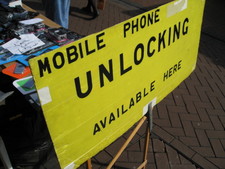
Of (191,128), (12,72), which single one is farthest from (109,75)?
(191,128)

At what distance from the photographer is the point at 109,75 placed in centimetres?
110

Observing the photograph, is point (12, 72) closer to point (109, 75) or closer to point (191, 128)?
point (109, 75)

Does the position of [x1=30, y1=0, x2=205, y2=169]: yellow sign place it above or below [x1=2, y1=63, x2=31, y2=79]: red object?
above

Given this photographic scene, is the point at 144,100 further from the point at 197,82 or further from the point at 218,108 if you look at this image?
the point at 197,82

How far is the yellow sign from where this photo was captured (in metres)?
0.90

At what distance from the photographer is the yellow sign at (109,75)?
899 mm

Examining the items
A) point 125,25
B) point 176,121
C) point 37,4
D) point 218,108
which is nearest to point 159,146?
point 176,121

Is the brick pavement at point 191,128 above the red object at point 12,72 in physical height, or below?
below

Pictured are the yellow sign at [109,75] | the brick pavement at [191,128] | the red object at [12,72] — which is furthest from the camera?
the brick pavement at [191,128]

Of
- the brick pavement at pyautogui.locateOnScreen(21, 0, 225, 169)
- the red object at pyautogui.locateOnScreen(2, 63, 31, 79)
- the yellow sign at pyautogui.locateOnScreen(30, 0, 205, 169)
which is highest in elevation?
the yellow sign at pyautogui.locateOnScreen(30, 0, 205, 169)

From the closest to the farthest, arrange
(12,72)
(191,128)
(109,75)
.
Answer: (109,75)
(12,72)
(191,128)

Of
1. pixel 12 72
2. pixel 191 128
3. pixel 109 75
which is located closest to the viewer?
pixel 109 75

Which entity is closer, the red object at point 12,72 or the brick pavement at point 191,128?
the red object at point 12,72

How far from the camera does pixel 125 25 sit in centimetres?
105
